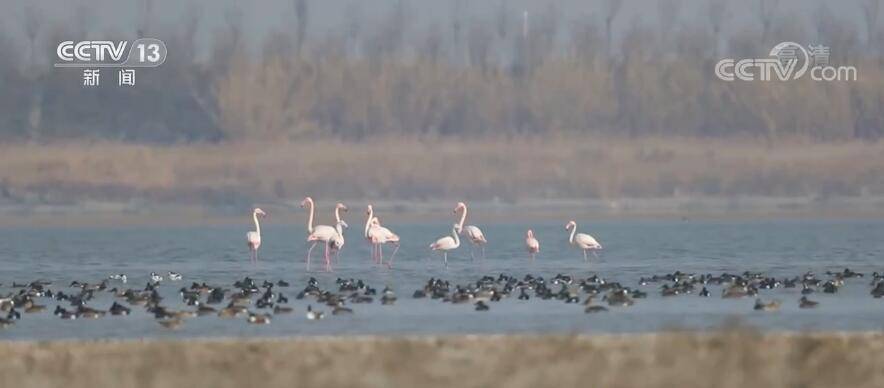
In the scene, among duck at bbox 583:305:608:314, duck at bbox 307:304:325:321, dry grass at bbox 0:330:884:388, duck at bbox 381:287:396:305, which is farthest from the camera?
duck at bbox 381:287:396:305

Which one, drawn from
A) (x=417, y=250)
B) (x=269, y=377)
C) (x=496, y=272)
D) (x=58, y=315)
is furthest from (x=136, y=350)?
(x=417, y=250)

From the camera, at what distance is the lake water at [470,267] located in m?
17.6

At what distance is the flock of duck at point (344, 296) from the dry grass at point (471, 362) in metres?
5.27

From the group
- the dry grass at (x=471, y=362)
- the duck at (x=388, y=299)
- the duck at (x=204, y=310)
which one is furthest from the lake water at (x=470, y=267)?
the dry grass at (x=471, y=362)

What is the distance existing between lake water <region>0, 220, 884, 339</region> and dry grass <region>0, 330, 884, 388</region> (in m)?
3.14

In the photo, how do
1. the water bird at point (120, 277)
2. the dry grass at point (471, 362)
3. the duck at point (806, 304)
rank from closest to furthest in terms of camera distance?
the dry grass at point (471, 362) → the duck at point (806, 304) → the water bird at point (120, 277)

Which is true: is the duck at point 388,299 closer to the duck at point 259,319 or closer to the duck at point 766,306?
the duck at point 259,319

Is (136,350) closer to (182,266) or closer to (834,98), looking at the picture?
(182,266)

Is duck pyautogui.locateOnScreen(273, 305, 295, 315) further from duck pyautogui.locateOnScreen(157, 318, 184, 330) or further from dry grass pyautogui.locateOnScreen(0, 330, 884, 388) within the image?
dry grass pyautogui.locateOnScreen(0, 330, 884, 388)

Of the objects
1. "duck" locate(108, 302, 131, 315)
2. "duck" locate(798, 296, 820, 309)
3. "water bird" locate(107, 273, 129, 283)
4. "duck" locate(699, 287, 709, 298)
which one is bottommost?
"duck" locate(108, 302, 131, 315)

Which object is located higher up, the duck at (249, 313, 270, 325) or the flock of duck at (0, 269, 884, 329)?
the flock of duck at (0, 269, 884, 329)

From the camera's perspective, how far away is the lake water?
17.6 metres

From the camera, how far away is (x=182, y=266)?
32.2 metres

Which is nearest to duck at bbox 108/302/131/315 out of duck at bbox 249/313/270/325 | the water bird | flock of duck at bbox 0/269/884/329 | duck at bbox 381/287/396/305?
flock of duck at bbox 0/269/884/329
